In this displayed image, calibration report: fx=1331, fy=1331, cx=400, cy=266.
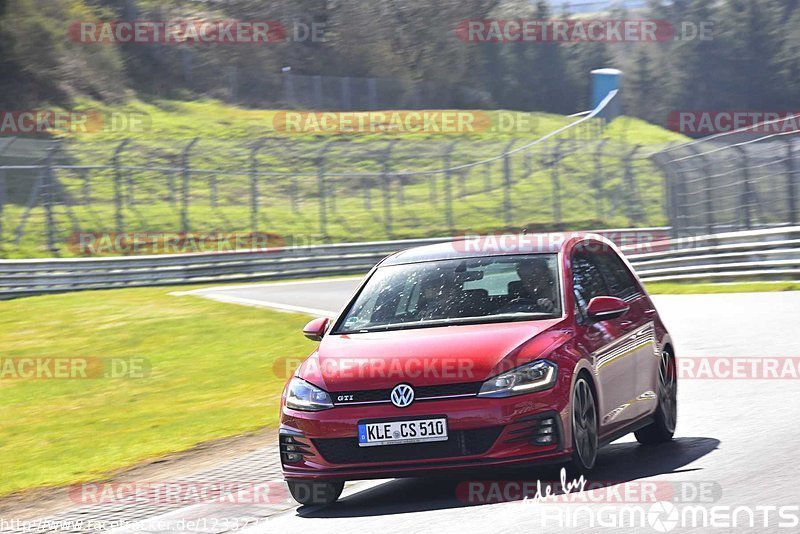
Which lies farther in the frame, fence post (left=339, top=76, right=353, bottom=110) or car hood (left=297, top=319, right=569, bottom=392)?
fence post (left=339, top=76, right=353, bottom=110)

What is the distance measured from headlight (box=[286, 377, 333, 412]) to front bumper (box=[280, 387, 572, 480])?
16 cm

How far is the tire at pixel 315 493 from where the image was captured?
302 inches

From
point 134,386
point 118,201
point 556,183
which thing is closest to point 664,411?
point 134,386

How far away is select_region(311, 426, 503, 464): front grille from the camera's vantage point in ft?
23.4

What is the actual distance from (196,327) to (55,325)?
327 centimetres

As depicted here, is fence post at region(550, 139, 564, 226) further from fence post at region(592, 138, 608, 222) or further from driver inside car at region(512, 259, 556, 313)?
driver inside car at region(512, 259, 556, 313)

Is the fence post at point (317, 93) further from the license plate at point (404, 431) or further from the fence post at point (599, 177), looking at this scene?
the license plate at point (404, 431)

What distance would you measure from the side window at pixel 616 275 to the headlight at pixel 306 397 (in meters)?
2.33

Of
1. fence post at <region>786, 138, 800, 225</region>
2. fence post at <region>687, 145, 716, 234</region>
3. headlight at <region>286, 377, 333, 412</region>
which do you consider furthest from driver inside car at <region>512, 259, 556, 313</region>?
fence post at <region>687, 145, 716, 234</region>

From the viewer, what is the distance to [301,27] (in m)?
71.9

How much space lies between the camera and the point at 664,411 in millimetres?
8984

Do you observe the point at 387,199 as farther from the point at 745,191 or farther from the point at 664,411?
the point at 664,411

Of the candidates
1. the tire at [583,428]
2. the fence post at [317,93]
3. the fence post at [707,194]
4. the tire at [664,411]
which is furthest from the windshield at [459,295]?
the fence post at [317,93]

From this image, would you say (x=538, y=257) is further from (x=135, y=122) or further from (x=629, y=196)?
(x=135, y=122)
